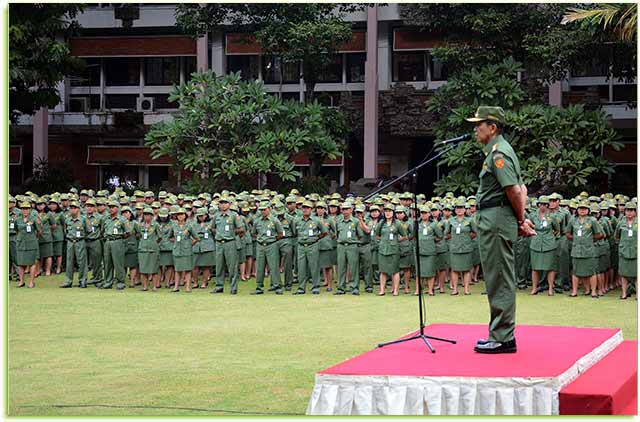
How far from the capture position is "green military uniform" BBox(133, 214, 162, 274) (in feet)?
50.4

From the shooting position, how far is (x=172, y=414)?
6.90 meters

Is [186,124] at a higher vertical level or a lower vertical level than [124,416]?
higher

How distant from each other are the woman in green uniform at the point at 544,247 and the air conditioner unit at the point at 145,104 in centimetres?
1360

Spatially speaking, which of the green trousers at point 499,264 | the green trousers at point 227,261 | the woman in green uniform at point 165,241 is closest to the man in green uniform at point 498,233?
the green trousers at point 499,264

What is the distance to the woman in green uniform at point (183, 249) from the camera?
1527cm

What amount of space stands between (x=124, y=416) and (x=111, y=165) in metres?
19.7

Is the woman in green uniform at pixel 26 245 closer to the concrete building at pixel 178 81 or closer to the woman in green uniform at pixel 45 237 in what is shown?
the woman in green uniform at pixel 45 237

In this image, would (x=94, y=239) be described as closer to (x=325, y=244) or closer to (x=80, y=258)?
(x=80, y=258)

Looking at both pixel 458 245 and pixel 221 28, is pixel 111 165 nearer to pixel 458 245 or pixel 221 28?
pixel 221 28

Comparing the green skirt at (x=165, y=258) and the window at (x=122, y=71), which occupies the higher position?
the window at (x=122, y=71)

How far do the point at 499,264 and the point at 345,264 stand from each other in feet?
27.0

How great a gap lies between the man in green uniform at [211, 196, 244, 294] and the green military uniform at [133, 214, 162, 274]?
0.92 meters

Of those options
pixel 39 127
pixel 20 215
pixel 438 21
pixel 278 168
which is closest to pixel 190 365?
pixel 20 215

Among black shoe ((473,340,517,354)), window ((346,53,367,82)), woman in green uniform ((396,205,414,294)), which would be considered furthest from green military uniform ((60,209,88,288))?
window ((346,53,367,82))
